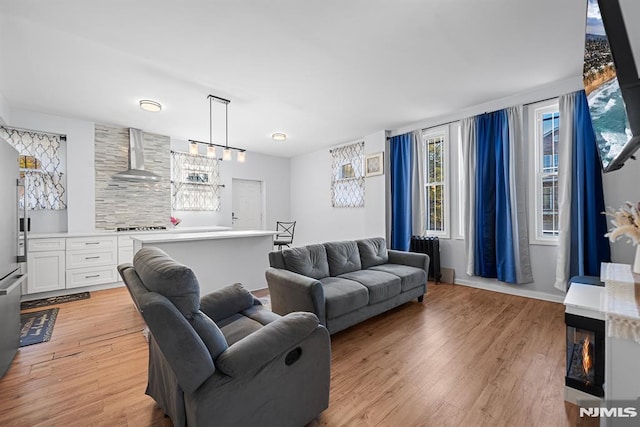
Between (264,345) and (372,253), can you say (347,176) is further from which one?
(264,345)

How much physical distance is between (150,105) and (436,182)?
15.4ft

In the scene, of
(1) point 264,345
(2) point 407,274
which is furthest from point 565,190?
(1) point 264,345

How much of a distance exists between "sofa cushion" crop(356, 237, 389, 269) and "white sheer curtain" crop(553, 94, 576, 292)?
6.98 ft

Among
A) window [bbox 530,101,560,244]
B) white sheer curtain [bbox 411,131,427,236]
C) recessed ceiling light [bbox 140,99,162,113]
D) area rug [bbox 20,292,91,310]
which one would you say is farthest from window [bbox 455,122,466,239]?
area rug [bbox 20,292,91,310]

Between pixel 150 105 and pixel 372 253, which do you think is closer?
pixel 372 253

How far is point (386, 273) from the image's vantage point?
3287 millimetres

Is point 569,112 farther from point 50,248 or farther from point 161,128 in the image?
point 50,248

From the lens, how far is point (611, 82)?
143 centimetres

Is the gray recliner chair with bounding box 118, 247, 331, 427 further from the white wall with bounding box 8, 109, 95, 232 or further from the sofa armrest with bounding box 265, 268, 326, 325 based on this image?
the white wall with bounding box 8, 109, 95, 232

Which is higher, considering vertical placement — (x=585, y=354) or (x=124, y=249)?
(x=124, y=249)

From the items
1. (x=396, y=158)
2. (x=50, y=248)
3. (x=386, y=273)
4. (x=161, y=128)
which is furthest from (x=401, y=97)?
(x=50, y=248)

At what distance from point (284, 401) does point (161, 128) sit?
524 centimetres

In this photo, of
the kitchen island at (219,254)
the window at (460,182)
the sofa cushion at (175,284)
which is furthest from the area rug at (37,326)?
the window at (460,182)

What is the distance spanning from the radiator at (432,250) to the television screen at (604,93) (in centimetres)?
264
